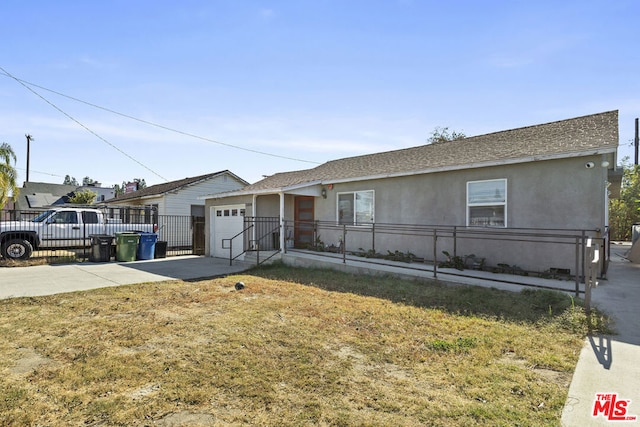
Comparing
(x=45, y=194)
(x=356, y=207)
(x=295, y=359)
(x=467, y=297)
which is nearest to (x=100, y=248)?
(x=356, y=207)

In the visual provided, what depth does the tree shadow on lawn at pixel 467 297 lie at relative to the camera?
17.4 feet

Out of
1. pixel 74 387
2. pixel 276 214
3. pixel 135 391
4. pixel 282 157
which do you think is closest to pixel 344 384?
pixel 135 391

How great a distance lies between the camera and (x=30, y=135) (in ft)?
123

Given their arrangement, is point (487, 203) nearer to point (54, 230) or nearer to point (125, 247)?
point (125, 247)

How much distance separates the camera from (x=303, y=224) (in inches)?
543

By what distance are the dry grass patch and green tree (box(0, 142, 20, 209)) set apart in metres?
8.67

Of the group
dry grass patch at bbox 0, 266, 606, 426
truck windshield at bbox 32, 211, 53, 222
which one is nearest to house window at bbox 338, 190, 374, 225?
dry grass patch at bbox 0, 266, 606, 426

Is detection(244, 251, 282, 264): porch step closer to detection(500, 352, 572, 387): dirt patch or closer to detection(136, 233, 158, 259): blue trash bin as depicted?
detection(136, 233, 158, 259): blue trash bin

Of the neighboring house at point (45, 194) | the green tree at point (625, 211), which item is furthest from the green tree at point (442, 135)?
the neighboring house at point (45, 194)

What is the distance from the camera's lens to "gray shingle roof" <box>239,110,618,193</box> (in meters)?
7.70

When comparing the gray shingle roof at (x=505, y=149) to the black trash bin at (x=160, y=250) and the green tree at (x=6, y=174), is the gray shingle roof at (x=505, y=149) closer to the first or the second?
the black trash bin at (x=160, y=250)

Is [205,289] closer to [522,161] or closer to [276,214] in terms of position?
[276,214]

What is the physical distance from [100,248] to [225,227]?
4.85 metres

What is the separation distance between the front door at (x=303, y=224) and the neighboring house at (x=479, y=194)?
41 millimetres
